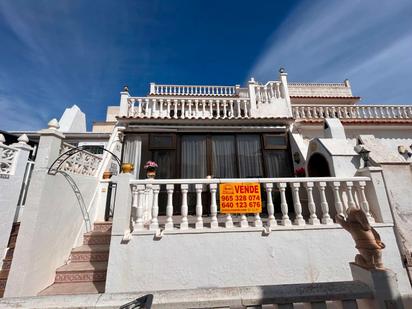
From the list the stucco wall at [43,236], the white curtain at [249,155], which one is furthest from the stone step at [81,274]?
the white curtain at [249,155]

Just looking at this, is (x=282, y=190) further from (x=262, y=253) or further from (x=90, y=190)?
(x=90, y=190)

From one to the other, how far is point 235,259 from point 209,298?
1.82 meters

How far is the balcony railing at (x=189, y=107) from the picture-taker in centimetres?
736

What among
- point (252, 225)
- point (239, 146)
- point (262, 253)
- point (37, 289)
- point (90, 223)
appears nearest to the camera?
point (37, 289)

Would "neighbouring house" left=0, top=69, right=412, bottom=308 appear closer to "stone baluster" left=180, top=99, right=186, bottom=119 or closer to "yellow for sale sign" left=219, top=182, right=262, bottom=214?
"yellow for sale sign" left=219, top=182, right=262, bottom=214

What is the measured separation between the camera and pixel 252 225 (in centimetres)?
347

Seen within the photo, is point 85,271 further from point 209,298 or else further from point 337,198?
point 337,198

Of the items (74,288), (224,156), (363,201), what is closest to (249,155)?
(224,156)

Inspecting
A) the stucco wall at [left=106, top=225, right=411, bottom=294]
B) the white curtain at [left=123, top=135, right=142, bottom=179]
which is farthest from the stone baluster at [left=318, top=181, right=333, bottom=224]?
the white curtain at [left=123, top=135, right=142, bottom=179]

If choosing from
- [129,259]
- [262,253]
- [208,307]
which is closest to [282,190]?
[262,253]

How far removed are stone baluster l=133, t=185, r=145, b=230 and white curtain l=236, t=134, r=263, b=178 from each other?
368 centimetres

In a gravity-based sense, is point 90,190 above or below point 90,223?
above

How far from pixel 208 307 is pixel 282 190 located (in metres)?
2.59

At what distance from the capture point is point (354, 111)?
8109 mm
